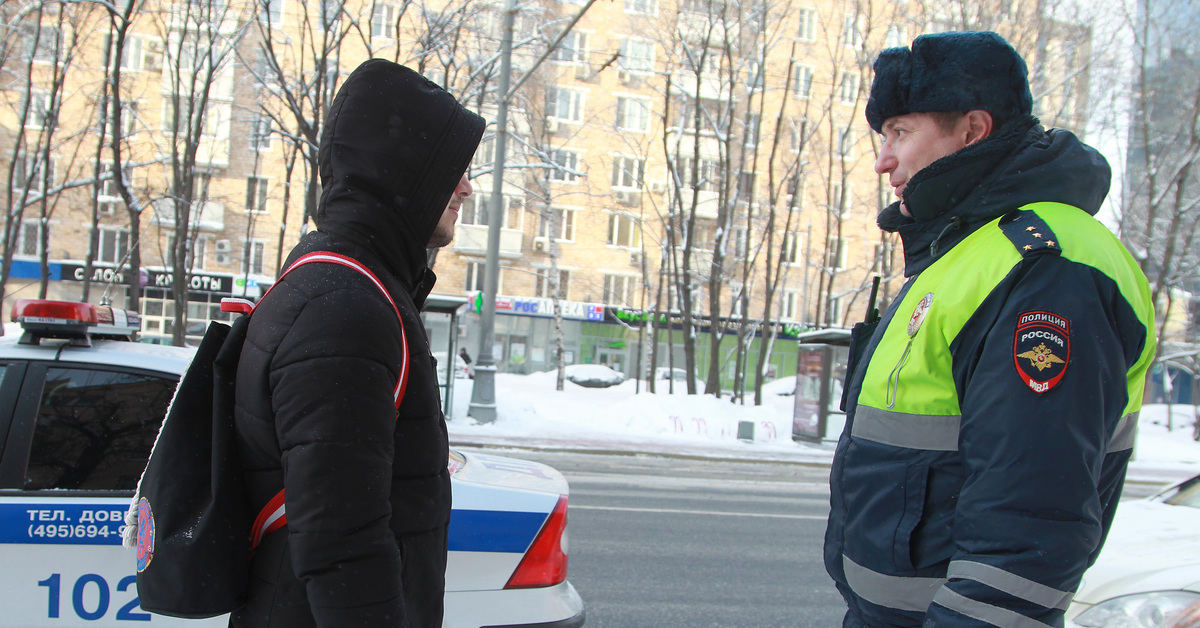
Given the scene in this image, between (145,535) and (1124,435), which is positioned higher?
(1124,435)

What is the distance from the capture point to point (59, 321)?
2891mm

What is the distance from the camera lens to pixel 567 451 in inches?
545

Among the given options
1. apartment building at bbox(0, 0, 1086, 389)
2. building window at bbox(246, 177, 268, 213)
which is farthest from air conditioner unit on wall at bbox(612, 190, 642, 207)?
building window at bbox(246, 177, 268, 213)

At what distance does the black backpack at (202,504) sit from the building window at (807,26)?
3806 cm

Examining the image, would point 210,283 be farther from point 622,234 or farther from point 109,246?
point 622,234

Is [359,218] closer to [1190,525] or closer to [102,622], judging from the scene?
[102,622]

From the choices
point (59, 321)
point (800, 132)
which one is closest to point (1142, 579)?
point (59, 321)

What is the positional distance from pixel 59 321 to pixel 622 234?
3630 cm

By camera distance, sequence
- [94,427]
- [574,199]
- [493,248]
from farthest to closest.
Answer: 1. [574,199]
2. [493,248]
3. [94,427]

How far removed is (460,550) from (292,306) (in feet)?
5.29

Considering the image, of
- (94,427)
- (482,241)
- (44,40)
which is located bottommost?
(94,427)

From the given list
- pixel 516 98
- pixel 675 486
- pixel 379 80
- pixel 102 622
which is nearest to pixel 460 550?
pixel 102 622

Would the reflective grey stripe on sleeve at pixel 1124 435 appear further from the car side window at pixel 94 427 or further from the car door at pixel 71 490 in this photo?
the car side window at pixel 94 427

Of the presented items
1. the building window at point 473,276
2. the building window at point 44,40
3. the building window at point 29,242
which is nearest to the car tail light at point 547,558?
the building window at point 44,40
